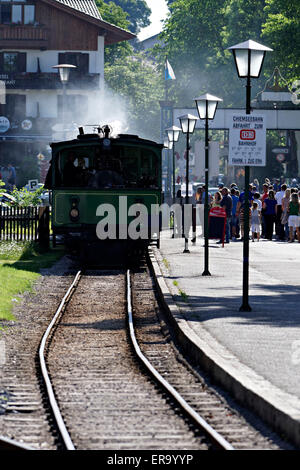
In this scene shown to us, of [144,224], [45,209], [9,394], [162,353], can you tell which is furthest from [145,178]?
[9,394]

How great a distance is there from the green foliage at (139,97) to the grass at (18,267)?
75.4 meters

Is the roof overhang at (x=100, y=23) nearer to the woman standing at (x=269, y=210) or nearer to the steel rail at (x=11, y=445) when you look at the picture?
the woman standing at (x=269, y=210)

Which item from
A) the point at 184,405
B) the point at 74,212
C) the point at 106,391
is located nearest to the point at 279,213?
the point at 74,212

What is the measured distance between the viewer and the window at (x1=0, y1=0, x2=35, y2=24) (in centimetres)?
6894

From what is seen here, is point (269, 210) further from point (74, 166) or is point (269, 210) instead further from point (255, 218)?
point (74, 166)

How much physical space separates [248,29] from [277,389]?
228ft

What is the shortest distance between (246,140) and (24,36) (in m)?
55.2

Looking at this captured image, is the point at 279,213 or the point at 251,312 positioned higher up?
the point at 279,213

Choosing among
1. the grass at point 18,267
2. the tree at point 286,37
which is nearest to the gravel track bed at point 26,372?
the grass at point 18,267

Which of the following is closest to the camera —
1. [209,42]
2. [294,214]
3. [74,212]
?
[74,212]

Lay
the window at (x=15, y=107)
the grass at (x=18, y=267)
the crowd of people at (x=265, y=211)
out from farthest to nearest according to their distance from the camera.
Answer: the window at (x=15, y=107) < the crowd of people at (x=265, y=211) < the grass at (x=18, y=267)

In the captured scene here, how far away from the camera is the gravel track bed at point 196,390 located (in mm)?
8469

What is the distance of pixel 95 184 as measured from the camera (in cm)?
2611

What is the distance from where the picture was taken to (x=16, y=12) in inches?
2726
